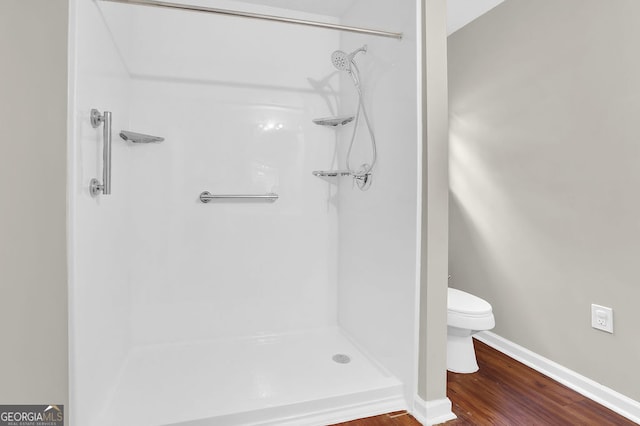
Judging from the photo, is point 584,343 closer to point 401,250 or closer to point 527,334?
point 527,334

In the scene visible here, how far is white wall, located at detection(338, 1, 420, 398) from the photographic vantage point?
1.74 metres

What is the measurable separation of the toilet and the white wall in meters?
0.44

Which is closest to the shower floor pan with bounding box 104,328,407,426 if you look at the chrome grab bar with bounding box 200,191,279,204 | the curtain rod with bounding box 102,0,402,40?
the chrome grab bar with bounding box 200,191,279,204

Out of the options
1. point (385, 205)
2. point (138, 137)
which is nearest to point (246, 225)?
point (138, 137)

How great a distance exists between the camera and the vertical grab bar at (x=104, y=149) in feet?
4.58

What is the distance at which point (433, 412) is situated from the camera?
164cm

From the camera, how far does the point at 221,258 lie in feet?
7.80

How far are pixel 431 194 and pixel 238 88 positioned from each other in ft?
4.86

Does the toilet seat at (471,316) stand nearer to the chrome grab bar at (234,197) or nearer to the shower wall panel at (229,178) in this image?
the shower wall panel at (229,178)

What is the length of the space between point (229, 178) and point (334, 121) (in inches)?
31.8

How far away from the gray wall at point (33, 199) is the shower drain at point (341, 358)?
4.40 ft

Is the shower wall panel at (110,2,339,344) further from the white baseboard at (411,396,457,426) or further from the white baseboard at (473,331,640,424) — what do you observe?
the white baseboard at (473,331,640,424)

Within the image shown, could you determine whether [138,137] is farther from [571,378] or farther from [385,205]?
[571,378]

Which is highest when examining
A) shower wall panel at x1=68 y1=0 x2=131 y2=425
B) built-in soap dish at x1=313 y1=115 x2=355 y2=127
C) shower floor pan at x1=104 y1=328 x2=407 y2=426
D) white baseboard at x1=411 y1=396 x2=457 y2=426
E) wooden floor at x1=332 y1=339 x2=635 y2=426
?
built-in soap dish at x1=313 y1=115 x2=355 y2=127
